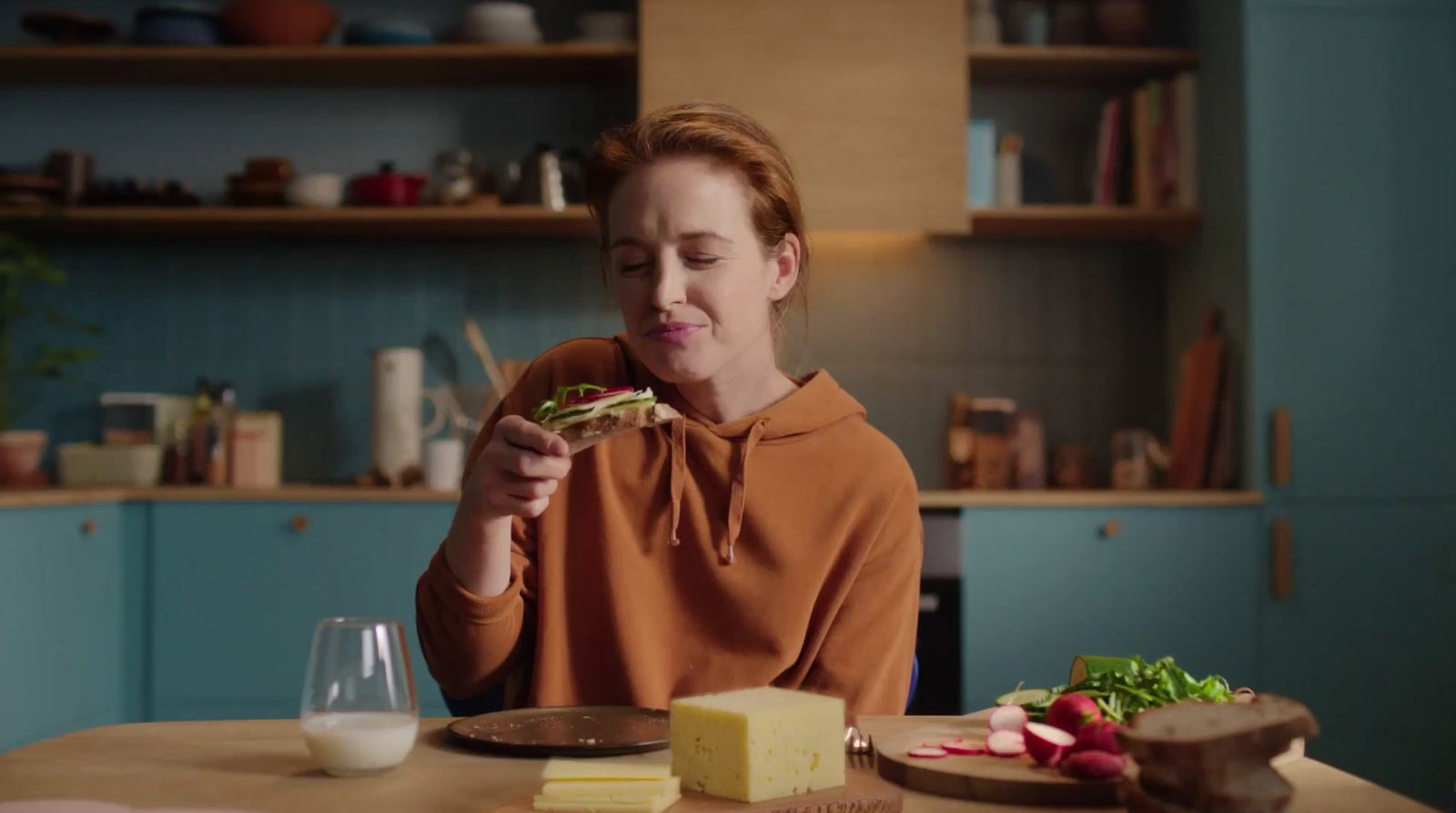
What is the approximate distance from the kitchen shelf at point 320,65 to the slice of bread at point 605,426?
2.55 meters

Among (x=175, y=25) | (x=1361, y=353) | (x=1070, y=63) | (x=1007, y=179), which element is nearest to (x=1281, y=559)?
(x=1361, y=353)

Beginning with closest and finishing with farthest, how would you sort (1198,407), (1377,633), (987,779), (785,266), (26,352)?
(987,779) < (785,266) < (1377,633) < (1198,407) < (26,352)

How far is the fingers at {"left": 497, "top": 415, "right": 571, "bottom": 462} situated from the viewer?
120 centimetres

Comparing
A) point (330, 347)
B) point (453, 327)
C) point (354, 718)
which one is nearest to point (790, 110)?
point (453, 327)

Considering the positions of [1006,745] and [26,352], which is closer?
[1006,745]

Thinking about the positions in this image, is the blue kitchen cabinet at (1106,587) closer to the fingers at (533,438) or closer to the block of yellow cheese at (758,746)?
the fingers at (533,438)

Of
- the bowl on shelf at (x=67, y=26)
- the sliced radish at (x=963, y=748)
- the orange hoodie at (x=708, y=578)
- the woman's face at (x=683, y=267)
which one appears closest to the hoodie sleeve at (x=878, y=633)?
the orange hoodie at (x=708, y=578)

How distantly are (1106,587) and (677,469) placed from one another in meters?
2.13

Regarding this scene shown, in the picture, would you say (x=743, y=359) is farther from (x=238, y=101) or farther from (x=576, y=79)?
(x=238, y=101)

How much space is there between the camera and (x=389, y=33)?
382 centimetres

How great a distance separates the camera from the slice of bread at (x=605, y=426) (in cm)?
130

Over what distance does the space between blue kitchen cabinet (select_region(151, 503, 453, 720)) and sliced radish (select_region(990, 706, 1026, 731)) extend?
2.55 meters

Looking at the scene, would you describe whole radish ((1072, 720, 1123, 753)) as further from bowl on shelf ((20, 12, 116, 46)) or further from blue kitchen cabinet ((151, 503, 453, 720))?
bowl on shelf ((20, 12, 116, 46))

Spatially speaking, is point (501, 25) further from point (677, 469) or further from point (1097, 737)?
point (1097, 737)
